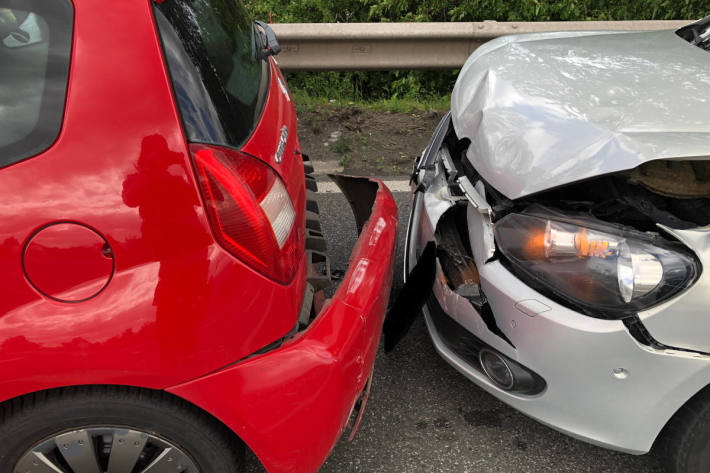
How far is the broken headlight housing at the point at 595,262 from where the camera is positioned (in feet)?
4.99

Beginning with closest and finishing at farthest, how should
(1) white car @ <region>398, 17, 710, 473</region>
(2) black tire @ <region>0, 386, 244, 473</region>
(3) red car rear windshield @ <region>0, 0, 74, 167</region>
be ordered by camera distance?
1. (3) red car rear windshield @ <region>0, 0, 74, 167</region>
2. (2) black tire @ <region>0, 386, 244, 473</region>
3. (1) white car @ <region>398, 17, 710, 473</region>

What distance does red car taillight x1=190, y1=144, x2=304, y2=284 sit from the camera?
1306 mm

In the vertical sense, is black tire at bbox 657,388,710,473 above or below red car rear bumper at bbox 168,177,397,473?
below

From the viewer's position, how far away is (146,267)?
127 centimetres

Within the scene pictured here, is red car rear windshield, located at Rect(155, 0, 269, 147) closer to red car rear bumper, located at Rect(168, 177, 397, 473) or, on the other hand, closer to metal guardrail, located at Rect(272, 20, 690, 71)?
red car rear bumper, located at Rect(168, 177, 397, 473)

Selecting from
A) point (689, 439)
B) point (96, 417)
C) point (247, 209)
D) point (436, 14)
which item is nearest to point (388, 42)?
point (436, 14)

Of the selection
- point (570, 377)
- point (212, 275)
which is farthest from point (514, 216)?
point (212, 275)

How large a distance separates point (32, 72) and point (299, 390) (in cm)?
90

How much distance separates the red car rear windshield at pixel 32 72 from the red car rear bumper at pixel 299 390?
607mm

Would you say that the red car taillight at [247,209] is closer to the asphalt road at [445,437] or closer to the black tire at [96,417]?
the black tire at [96,417]

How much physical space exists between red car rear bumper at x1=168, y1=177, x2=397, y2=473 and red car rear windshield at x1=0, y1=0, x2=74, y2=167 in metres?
0.61

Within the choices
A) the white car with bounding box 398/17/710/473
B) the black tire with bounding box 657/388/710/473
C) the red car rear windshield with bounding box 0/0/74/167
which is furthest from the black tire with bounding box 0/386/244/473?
the black tire with bounding box 657/388/710/473

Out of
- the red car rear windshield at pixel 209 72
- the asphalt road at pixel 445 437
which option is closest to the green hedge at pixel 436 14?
the asphalt road at pixel 445 437

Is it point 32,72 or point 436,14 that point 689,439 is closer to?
point 32,72
